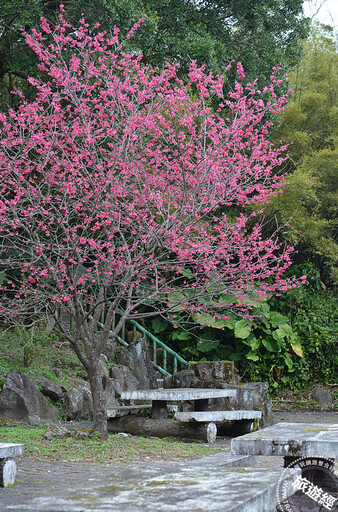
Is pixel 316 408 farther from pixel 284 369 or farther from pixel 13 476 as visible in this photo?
pixel 13 476

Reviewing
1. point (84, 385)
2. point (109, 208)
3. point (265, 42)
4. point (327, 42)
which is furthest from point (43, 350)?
point (327, 42)

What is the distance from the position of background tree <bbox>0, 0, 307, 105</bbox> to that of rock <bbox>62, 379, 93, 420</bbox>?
5719mm

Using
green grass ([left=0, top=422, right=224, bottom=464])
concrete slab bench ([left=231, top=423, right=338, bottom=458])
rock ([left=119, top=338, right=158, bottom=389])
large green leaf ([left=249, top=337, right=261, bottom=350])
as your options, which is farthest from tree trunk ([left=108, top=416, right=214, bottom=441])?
large green leaf ([left=249, top=337, right=261, bottom=350])

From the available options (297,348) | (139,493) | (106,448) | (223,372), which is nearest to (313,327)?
(297,348)

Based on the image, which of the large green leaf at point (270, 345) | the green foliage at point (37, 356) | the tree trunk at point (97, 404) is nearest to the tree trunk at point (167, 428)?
the tree trunk at point (97, 404)

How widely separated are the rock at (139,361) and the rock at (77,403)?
1443 millimetres

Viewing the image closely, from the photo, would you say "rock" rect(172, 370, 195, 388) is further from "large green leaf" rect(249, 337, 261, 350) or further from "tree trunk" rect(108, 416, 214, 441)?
"large green leaf" rect(249, 337, 261, 350)

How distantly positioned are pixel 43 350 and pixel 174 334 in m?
4.20

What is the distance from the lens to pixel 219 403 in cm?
1039

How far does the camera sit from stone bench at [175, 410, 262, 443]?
826cm

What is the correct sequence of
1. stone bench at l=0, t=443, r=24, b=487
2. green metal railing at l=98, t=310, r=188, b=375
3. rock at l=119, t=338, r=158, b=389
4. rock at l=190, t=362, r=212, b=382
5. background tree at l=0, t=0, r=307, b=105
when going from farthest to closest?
green metal railing at l=98, t=310, r=188, b=375 → rock at l=119, t=338, r=158, b=389 → rock at l=190, t=362, r=212, b=382 → background tree at l=0, t=0, r=307, b=105 → stone bench at l=0, t=443, r=24, b=487

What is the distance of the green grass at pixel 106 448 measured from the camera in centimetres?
627

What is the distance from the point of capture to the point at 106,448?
678cm

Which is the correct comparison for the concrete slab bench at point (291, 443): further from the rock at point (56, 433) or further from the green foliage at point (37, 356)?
the green foliage at point (37, 356)
